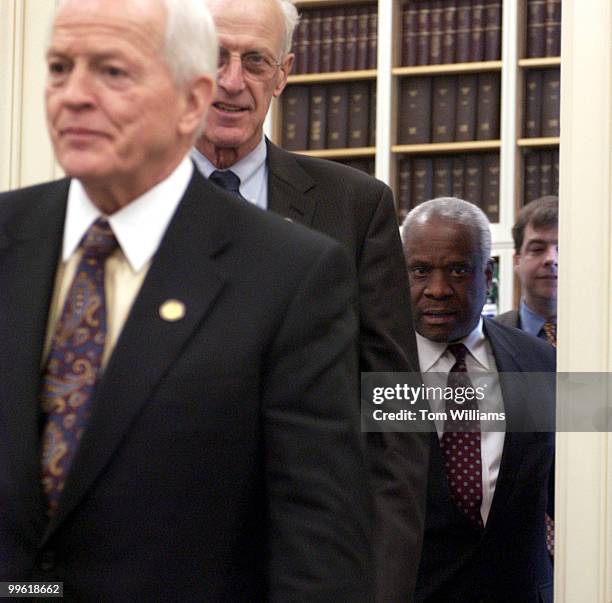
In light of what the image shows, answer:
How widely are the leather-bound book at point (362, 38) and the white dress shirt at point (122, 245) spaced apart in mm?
4111

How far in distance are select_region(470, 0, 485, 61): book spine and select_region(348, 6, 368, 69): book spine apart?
41cm

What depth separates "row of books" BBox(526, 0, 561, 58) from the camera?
5.38 m

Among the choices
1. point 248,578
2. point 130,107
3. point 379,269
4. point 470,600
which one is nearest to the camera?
point 130,107

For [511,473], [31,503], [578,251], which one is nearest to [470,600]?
[511,473]

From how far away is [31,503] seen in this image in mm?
1587

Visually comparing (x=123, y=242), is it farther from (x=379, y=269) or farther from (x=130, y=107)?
(x=379, y=269)

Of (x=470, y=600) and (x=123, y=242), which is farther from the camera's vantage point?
(x=470, y=600)

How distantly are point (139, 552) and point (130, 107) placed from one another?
1.51 ft

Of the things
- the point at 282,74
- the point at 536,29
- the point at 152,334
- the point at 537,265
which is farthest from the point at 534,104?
the point at 152,334

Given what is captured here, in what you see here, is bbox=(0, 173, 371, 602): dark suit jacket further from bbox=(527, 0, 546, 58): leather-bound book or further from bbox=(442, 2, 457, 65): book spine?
bbox=(442, 2, 457, 65): book spine

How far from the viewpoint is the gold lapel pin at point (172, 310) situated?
63.4 inches

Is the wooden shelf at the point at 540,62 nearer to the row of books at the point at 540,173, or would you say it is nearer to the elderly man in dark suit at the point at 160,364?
the row of books at the point at 540,173

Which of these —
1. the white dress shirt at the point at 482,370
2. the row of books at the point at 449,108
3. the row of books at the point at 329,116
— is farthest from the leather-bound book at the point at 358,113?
the white dress shirt at the point at 482,370

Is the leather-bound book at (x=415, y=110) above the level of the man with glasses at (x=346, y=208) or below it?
above
